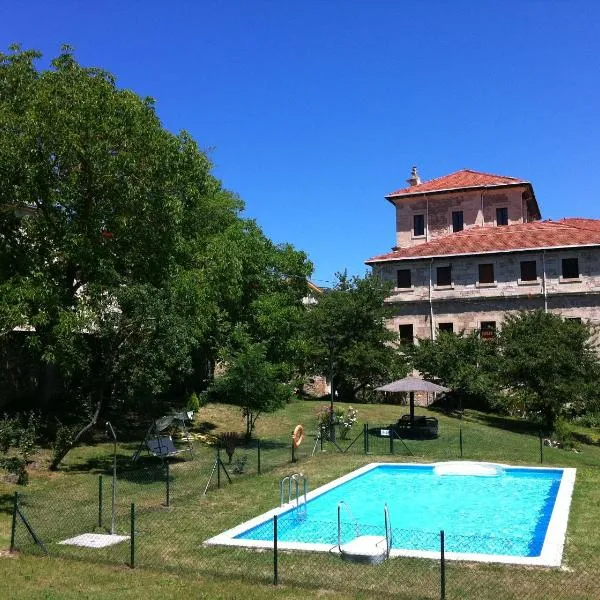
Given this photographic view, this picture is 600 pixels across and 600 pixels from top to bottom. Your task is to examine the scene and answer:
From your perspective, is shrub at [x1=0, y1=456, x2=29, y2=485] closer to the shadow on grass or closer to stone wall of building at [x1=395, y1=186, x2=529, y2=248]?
the shadow on grass

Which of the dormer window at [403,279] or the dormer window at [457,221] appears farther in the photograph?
the dormer window at [457,221]

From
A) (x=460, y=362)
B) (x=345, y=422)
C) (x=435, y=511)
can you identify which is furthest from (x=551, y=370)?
(x=435, y=511)

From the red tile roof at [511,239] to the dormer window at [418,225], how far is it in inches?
207

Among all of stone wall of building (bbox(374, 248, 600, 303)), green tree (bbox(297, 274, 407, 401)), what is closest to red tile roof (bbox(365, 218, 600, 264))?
stone wall of building (bbox(374, 248, 600, 303))

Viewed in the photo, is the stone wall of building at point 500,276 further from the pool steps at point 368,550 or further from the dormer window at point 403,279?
the pool steps at point 368,550

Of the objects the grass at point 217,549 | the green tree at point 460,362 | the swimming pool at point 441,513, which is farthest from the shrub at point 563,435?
the swimming pool at point 441,513

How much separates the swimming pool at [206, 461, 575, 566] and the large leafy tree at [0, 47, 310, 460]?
278 inches

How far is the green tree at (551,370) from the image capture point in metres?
33.1

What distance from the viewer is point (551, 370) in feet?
110

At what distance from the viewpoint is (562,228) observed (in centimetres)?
A: 4578

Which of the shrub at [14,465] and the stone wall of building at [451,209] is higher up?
the stone wall of building at [451,209]

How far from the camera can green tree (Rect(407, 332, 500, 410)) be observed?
37.4 meters

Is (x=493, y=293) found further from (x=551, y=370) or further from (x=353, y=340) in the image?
(x=551, y=370)

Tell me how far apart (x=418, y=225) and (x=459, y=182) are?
4880 millimetres
